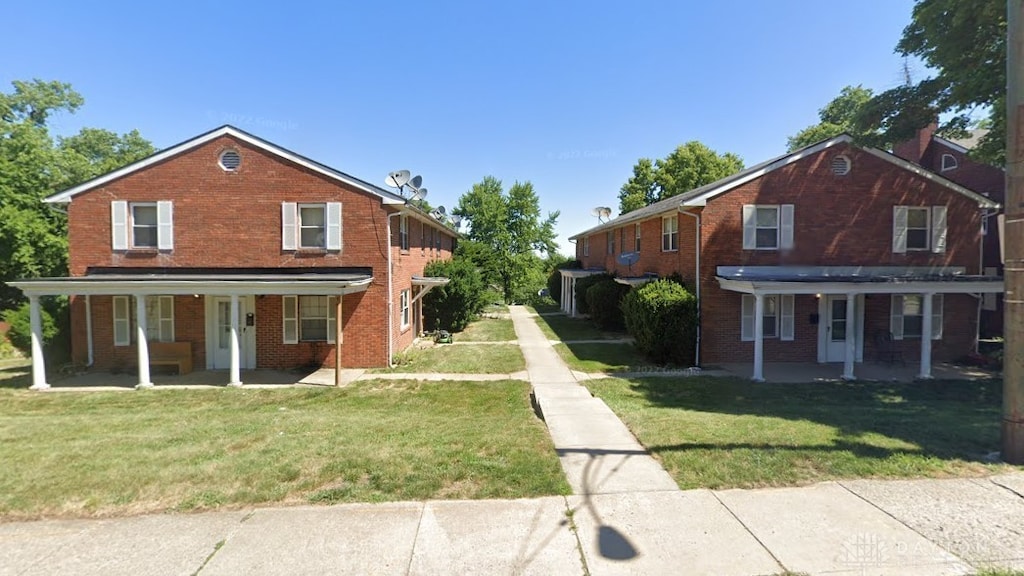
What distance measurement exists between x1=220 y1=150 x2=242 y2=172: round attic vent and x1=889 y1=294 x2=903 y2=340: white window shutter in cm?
2060

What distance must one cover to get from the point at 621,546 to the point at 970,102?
15.8 meters

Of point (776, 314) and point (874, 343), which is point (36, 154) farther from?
point (874, 343)

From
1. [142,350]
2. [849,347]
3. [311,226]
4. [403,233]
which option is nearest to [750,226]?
[849,347]

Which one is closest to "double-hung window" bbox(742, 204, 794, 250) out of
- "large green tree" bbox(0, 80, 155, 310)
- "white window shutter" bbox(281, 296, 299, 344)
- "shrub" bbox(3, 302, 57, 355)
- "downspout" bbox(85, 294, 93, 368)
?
"white window shutter" bbox(281, 296, 299, 344)

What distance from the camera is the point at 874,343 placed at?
14938 millimetres

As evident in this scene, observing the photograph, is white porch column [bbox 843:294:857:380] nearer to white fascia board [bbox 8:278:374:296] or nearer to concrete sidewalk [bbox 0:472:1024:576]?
concrete sidewalk [bbox 0:472:1024:576]

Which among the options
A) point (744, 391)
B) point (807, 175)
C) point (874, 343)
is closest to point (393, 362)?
point (744, 391)

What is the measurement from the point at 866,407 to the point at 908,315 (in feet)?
25.9

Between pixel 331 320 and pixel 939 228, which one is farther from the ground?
pixel 939 228

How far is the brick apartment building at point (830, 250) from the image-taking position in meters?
14.3

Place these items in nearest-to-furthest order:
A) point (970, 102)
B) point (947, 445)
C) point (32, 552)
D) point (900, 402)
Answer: point (32, 552) < point (947, 445) < point (900, 402) < point (970, 102)

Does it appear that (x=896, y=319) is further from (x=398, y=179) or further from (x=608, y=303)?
(x=398, y=179)

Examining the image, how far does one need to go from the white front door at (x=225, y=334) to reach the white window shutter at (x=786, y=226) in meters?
16.2

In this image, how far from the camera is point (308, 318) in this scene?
1402cm
